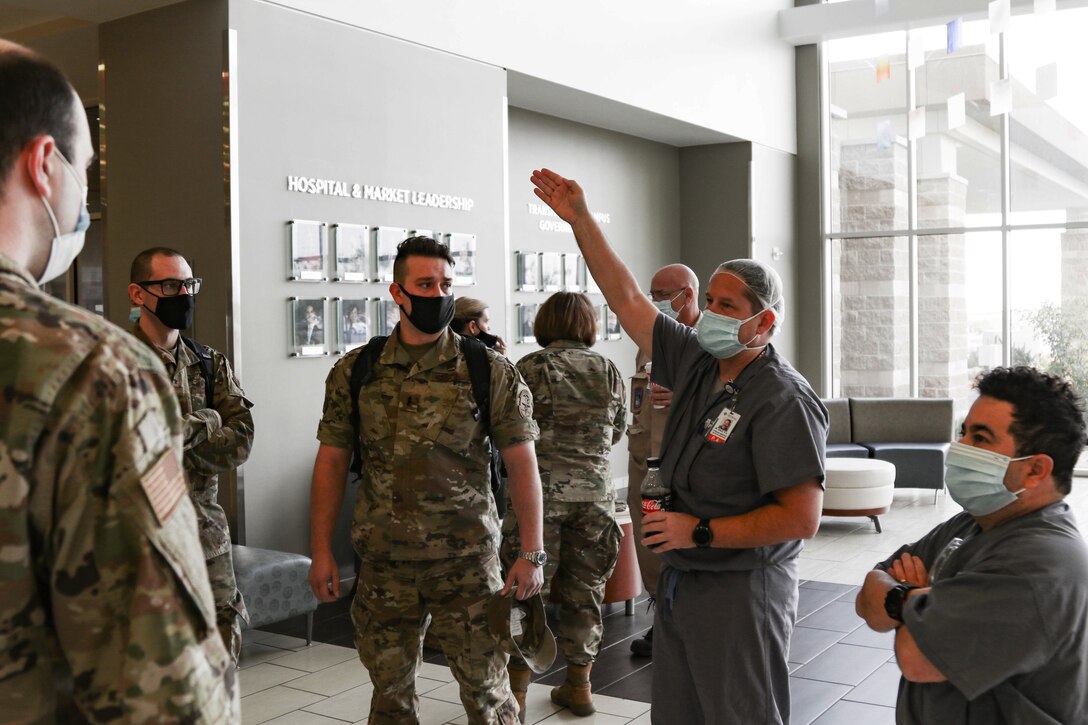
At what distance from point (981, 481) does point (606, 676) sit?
3.27 m

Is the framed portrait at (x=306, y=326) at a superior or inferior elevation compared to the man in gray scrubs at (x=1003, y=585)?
superior

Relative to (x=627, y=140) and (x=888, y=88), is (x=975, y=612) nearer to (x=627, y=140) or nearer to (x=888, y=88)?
(x=627, y=140)

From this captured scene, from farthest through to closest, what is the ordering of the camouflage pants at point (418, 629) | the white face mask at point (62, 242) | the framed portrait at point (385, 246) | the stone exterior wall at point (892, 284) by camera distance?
the stone exterior wall at point (892, 284) → the framed portrait at point (385, 246) → the camouflage pants at point (418, 629) → the white face mask at point (62, 242)

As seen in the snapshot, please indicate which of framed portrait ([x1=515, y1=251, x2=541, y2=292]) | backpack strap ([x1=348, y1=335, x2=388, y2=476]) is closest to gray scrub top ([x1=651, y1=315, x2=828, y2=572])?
backpack strap ([x1=348, y1=335, x2=388, y2=476])

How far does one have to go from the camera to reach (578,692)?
4414 millimetres

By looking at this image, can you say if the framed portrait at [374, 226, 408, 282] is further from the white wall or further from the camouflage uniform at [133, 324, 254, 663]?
the camouflage uniform at [133, 324, 254, 663]

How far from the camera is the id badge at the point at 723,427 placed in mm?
2520

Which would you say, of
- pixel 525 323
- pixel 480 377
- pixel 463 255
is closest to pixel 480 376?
pixel 480 377

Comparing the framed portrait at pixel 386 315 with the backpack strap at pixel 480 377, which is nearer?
the backpack strap at pixel 480 377

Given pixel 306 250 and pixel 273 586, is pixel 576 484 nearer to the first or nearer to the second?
pixel 273 586

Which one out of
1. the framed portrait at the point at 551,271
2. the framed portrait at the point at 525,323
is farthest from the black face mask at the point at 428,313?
the framed portrait at the point at 551,271

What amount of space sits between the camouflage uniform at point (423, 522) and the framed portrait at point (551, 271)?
22.6 feet

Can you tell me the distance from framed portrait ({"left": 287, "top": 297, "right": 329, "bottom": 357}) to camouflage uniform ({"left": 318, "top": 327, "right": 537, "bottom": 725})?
327 centimetres

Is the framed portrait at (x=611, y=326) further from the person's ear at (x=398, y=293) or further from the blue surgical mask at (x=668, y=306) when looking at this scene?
the person's ear at (x=398, y=293)
